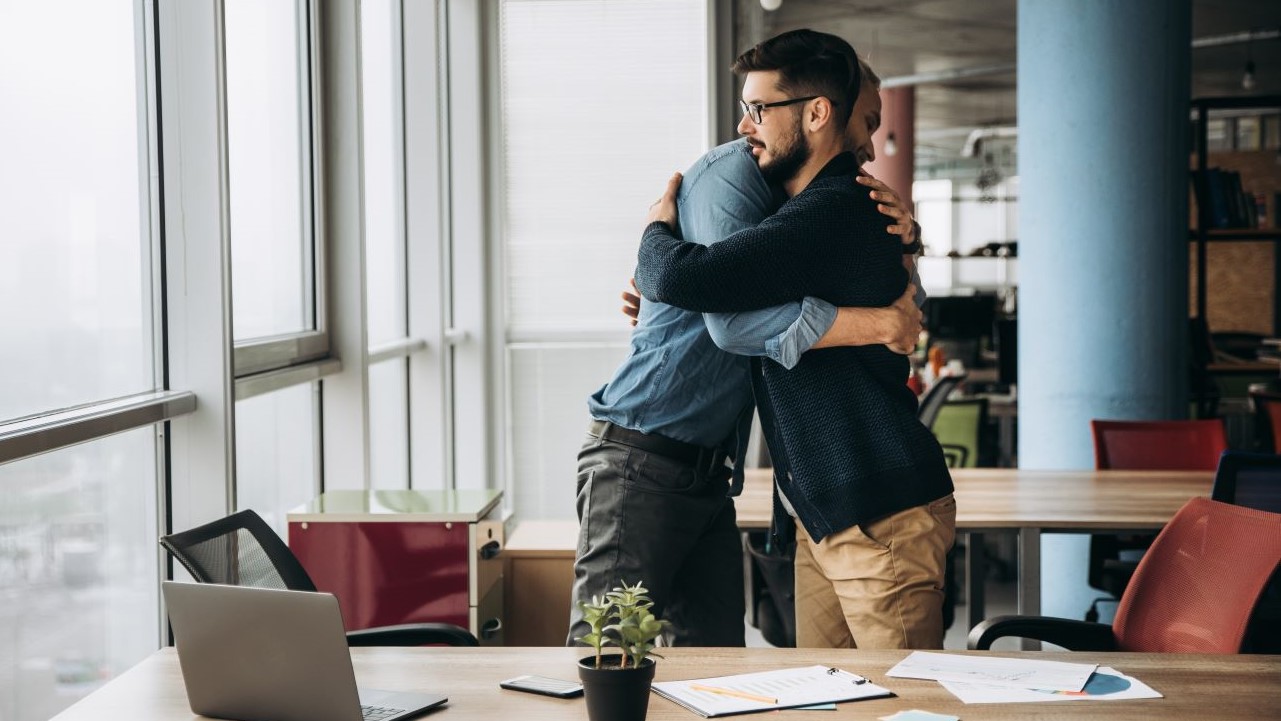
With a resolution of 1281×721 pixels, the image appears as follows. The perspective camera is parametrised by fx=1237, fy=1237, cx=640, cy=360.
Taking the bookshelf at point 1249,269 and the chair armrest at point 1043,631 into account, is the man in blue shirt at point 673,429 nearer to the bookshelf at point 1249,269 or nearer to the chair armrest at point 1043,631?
the chair armrest at point 1043,631

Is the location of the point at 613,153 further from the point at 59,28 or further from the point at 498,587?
the point at 59,28

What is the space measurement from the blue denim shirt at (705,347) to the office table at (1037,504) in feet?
3.26

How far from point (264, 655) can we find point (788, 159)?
120 cm

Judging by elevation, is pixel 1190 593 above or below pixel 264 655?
below

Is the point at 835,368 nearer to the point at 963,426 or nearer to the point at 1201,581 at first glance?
the point at 1201,581

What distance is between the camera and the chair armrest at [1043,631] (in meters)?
2.28

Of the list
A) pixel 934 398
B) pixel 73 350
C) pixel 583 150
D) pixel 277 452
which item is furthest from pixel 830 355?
pixel 583 150

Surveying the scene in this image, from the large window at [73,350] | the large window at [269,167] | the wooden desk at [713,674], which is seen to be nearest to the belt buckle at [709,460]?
the wooden desk at [713,674]

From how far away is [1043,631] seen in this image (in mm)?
2289

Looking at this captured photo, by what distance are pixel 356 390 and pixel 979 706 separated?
97.5 inches

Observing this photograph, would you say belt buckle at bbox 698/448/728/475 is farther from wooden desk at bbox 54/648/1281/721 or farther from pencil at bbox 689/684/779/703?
pencil at bbox 689/684/779/703

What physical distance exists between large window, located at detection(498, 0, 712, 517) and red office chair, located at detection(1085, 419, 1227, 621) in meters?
2.20

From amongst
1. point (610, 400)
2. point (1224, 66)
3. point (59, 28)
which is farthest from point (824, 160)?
point (1224, 66)

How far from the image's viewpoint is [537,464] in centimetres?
573
